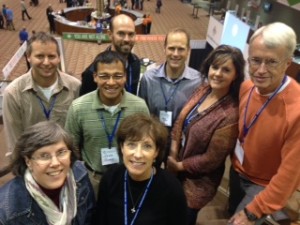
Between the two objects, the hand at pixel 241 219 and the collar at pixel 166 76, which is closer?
the hand at pixel 241 219

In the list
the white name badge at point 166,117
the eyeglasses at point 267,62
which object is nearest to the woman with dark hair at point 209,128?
the white name badge at point 166,117

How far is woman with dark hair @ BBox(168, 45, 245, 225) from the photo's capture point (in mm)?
2270

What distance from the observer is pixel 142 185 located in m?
1.88

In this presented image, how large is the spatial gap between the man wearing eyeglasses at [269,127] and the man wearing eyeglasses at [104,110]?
872 mm

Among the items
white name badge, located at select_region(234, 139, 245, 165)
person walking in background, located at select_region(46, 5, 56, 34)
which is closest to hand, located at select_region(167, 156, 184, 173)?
white name badge, located at select_region(234, 139, 245, 165)

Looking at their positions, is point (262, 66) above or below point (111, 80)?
above

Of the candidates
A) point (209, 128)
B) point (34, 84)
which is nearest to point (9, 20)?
point (34, 84)

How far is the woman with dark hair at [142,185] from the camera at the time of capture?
1838mm

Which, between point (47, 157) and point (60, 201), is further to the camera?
point (60, 201)

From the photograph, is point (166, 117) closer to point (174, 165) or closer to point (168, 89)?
point (168, 89)

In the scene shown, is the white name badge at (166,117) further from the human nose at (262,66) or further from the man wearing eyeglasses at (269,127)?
Answer: the human nose at (262,66)

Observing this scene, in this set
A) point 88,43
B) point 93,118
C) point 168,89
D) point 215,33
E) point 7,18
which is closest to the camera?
point 93,118

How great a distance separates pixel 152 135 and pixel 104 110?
699 millimetres

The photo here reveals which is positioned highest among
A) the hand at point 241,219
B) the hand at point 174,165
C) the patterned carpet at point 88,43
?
the hand at point 241,219
